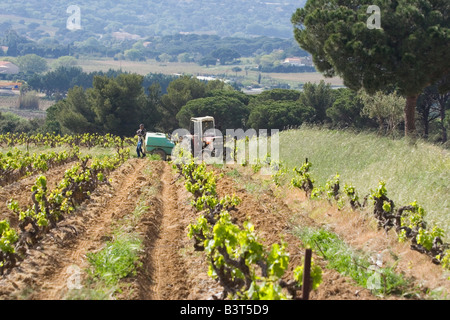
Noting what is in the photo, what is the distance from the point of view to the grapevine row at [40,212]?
337 inches

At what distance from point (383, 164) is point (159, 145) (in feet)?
39.1

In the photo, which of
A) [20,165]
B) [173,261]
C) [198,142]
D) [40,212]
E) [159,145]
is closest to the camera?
[173,261]

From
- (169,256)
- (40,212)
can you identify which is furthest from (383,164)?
(40,212)

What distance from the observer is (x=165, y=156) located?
81.4 feet

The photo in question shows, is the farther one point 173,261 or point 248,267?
point 173,261

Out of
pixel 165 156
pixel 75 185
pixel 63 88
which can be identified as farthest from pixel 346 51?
pixel 63 88

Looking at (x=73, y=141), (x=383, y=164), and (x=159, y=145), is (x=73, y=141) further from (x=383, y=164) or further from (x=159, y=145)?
(x=383, y=164)

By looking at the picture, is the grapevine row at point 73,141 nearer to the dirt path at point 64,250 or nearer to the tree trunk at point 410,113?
the tree trunk at point 410,113

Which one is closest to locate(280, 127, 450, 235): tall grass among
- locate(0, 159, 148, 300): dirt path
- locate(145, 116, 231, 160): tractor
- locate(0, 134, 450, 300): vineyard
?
locate(0, 134, 450, 300): vineyard

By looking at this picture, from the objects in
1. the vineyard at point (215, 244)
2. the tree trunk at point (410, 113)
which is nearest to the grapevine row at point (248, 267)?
the vineyard at point (215, 244)

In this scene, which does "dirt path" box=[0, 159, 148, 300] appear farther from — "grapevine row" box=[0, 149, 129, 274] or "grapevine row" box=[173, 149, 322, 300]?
"grapevine row" box=[173, 149, 322, 300]

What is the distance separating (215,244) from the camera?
21.3 ft

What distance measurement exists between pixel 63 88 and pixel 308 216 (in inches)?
6103

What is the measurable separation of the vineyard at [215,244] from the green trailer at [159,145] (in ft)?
29.3
